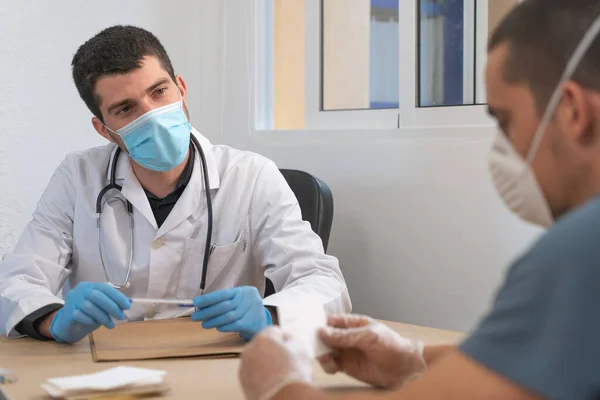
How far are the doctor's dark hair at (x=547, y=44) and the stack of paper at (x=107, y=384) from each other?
0.70m

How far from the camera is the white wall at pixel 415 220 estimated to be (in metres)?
2.05

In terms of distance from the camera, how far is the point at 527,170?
918 millimetres

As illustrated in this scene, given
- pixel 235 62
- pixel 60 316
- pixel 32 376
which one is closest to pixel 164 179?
pixel 60 316

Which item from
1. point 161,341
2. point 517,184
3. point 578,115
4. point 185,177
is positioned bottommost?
point 161,341

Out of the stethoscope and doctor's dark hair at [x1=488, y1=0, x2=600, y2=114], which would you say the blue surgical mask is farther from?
doctor's dark hair at [x1=488, y1=0, x2=600, y2=114]

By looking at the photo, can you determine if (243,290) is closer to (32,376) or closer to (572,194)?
(32,376)

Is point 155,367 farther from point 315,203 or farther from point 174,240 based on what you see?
point 315,203

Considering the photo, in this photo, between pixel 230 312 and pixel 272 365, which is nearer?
pixel 272 365

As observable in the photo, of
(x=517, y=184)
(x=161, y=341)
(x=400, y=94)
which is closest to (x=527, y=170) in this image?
(x=517, y=184)

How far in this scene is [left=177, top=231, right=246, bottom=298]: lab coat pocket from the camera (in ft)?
6.15

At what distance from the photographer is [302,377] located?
901 millimetres

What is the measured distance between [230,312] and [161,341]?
0.52 feet

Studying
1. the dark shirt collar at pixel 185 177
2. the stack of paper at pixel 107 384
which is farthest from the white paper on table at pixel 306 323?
the dark shirt collar at pixel 185 177

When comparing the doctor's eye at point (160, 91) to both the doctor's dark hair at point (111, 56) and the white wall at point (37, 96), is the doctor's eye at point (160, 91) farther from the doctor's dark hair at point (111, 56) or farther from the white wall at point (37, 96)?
the white wall at point (37, 96)
